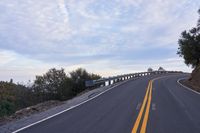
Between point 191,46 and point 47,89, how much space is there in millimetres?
30006

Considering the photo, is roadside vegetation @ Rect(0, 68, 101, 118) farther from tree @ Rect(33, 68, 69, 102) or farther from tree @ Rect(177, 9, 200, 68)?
tree @ Rect(177, 9, 200, 68)

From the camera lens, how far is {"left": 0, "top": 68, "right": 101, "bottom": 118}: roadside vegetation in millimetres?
52438

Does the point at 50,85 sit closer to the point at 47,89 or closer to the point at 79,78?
the point at 47,89

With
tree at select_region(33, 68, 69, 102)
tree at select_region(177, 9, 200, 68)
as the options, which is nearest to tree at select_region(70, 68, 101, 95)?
tree at select_region(33, 68, 69, 102)

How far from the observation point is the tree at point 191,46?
58.4 meters

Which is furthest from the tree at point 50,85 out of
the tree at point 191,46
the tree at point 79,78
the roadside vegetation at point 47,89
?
the tree at point 191,46

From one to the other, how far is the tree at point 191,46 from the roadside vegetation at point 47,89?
17881 mm

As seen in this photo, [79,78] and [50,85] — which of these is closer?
[79,78]

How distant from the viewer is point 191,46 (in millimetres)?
58469

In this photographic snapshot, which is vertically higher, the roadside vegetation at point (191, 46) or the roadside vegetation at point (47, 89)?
the roadside vegetation at point (191, 46)

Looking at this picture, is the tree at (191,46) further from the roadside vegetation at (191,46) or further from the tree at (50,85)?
the tree at (50,85)

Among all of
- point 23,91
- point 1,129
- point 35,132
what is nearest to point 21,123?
point 1,129

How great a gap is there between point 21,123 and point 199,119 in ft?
22.6

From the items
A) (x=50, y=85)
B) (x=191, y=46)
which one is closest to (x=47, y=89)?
(x=50, y=85)
